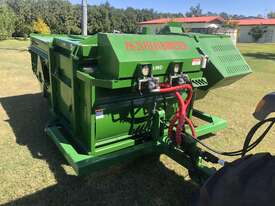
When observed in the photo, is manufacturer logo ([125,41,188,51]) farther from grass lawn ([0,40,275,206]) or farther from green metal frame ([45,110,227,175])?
grass lawn ([0,40,275,206])

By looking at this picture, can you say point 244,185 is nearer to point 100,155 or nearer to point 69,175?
point 100,155

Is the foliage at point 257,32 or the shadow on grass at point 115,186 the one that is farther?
the foliage at point 257,32

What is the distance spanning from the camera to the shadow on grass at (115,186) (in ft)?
9.59

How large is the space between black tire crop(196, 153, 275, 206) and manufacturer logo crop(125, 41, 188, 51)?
1.48m

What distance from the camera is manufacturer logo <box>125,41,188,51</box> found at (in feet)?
9.16

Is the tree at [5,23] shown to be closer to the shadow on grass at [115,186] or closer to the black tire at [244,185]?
the shadow on grass at [115,186]

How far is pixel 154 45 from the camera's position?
9.80ft

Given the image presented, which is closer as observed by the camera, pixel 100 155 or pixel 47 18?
pixel 100 155

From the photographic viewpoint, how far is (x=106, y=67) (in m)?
2.82

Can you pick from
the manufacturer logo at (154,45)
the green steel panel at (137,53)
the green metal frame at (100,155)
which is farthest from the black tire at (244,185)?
the manufacturer logo at (154,45)

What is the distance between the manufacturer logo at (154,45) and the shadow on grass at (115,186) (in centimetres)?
139

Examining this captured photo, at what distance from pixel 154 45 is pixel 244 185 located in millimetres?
1800

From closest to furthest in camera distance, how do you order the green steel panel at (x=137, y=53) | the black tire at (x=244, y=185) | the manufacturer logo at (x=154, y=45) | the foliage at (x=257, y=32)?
the black tire at (x=244, y=185) → the green steel panel at (x=137, y=53) → the manufacturer logo at (x=154, y=45) → the foliage at (x=257, y=32)

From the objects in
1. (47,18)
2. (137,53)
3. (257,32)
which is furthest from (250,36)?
(137,53)
